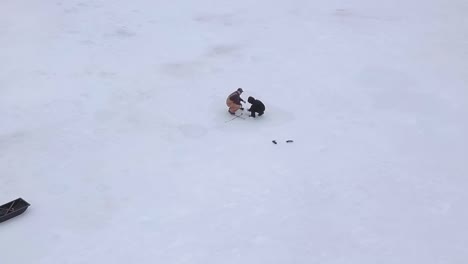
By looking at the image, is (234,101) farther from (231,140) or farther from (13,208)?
(13,208)

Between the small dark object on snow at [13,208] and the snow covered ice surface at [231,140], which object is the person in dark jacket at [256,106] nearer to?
the snow covered ice surface at [231,140]

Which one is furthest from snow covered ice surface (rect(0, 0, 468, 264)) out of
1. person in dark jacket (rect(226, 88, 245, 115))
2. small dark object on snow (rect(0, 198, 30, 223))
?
person in dark jacket (rect(226, 88, 245, 115))

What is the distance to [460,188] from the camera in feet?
21.2

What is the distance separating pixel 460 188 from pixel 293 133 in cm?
250

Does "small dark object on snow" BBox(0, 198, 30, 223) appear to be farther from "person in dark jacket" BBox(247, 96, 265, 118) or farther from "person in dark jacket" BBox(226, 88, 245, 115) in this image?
"person in dark jacket" BBox(247, 96, 265, 118)

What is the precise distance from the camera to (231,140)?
7.50 meters

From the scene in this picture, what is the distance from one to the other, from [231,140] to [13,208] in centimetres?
318

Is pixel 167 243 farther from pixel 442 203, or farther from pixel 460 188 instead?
pixel 460 188

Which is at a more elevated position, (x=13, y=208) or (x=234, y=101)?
(x=234, y=101)

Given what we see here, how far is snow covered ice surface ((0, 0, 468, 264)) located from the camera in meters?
5.58

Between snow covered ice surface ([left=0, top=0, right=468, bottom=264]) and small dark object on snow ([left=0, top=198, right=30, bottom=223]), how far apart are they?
9 centimetres

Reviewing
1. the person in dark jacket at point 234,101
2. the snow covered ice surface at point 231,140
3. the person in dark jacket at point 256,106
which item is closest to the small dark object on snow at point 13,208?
the snow covered ice surface at point 231,140

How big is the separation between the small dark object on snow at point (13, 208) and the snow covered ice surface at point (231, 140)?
3.4 inches

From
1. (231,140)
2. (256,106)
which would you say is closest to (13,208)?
(231,140)
